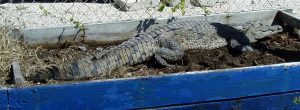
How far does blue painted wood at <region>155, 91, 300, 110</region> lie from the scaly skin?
0.69m

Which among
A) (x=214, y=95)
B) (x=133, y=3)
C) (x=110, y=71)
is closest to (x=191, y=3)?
(x=133, y=3)

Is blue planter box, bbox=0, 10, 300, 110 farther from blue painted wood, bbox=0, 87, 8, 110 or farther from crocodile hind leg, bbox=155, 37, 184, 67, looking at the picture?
crocodile hind leg, bbox=155, 37, 184, 67

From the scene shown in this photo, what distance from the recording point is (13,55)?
146 inches

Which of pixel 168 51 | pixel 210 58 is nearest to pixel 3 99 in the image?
pixel 168 51

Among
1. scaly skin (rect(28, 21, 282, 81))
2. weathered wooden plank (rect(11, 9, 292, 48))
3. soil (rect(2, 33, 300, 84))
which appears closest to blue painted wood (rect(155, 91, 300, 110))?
soil (rect(2, 33, 300, 84))

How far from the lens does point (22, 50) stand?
12.5ft

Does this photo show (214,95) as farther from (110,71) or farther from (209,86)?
(110,71)

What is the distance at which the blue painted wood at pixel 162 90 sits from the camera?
2922 mm

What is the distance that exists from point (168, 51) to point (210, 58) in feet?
1.01

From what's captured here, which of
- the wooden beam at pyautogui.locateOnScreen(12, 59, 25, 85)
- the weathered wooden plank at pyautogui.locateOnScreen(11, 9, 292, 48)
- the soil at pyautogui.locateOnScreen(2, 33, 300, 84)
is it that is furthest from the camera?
the weathered wooden plank at pyautogui.locateOnScreen(11, 9, 292, 48)

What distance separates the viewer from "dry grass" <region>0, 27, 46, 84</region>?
351cm

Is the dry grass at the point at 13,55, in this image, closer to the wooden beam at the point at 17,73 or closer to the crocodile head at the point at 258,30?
A: the wooden beam at the point at 17,73

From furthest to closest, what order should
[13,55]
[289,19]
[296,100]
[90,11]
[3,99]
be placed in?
[90,11], [289,19], [13,55], [296,100], [3,99]

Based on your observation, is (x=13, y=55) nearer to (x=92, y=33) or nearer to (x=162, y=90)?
(x=92, y=33)
